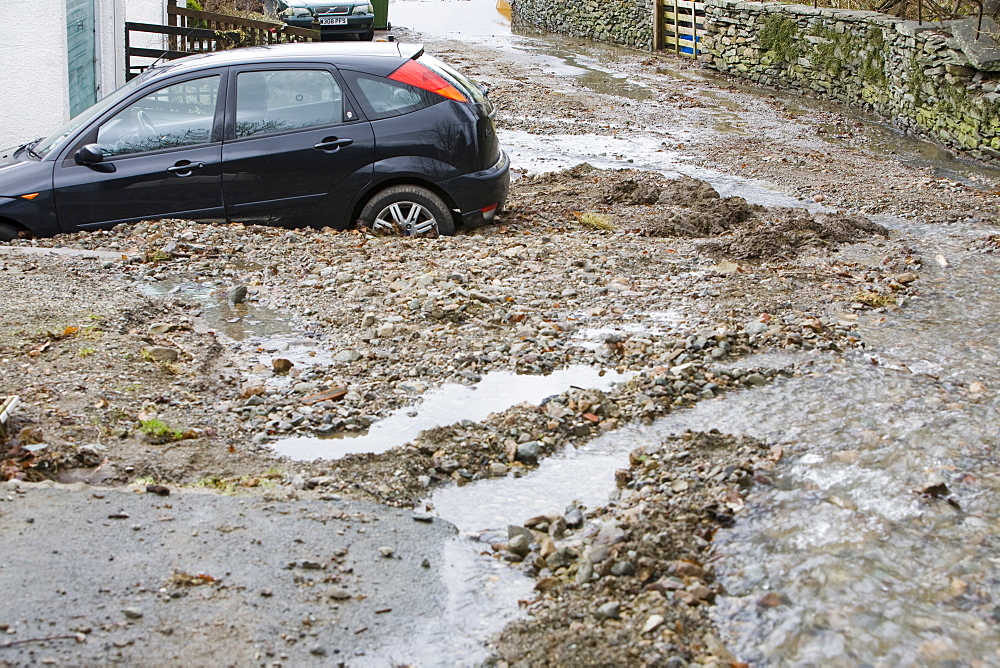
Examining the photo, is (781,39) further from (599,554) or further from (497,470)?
(599,554)

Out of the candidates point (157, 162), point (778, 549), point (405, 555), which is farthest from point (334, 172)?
point (778, 549)

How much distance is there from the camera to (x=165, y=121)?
28.8ft

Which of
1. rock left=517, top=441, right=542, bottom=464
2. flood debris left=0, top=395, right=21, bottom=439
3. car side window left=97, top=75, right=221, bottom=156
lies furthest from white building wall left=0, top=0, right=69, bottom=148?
rock left=517, top=441, right=542, bottom=464

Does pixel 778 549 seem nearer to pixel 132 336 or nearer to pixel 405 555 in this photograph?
pixel 405 555

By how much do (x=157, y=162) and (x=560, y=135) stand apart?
7.93 m

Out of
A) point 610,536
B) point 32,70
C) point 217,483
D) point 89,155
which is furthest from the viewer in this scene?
point 32,70

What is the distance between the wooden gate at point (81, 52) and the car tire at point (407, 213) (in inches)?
237

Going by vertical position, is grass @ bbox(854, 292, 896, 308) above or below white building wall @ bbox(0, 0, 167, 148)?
below

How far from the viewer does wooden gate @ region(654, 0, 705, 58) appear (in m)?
25.7

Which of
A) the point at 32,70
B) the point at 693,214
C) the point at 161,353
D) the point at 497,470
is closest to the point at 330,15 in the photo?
the point at 32,70

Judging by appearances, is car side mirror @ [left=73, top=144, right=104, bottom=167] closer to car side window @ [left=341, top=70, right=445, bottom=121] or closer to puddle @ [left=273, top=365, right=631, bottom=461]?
car side window @ [left=341, top=70, right=445, bottom=121]

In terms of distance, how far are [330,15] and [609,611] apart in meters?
24.0

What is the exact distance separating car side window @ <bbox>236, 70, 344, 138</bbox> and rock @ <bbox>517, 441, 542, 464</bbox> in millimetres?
4532

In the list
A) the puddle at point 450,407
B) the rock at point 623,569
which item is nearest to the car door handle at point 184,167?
the puddle at point 450,407
